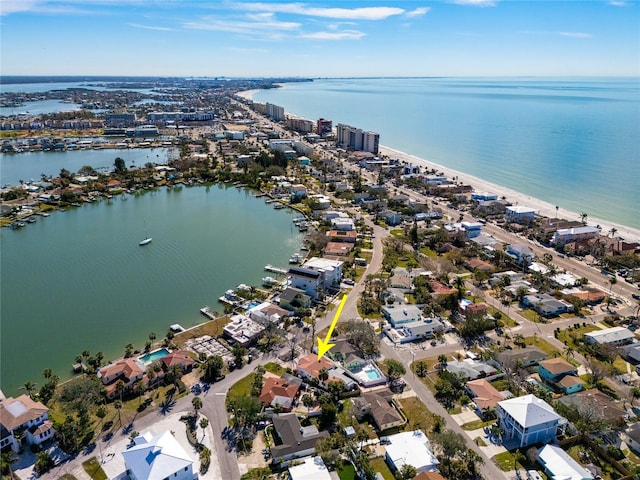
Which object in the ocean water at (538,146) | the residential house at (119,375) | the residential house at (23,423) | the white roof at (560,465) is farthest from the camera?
the ocean water at (538,146)

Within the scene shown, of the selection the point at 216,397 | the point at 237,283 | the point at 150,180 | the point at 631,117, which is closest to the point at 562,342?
the point at 216,397

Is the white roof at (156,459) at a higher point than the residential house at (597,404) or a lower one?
higher

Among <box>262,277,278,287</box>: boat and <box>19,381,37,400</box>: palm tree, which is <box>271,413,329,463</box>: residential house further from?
<box>262,277,278,287</box>: boat

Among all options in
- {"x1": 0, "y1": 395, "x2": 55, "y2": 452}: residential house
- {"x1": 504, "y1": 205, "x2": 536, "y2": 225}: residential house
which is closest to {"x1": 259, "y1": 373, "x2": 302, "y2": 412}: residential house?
{"x1": 0, "y1": 395, "x2": 55, "y2": 452}: residential house

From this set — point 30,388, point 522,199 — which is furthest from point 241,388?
point 522,199

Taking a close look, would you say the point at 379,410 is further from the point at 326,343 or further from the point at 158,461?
the point at 158,461

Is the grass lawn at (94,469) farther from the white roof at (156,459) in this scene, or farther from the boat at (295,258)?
the boat at (295,258)

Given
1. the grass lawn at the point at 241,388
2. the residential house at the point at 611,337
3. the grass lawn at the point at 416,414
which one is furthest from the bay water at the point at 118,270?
the residential house at the point at 611,337
